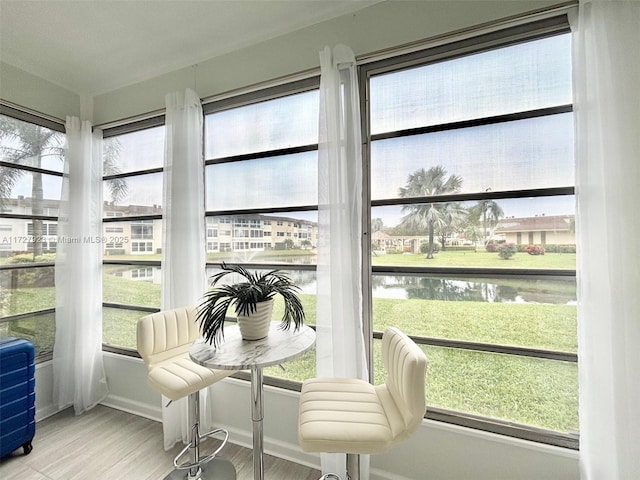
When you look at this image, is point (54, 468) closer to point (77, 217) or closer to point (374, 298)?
point (77, 217)

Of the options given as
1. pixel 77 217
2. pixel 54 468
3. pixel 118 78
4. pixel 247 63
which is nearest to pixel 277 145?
pixel 247 63

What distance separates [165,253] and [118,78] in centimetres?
165

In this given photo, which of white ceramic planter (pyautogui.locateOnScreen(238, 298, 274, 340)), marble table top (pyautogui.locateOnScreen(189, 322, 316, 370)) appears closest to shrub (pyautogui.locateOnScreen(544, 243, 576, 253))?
marble table top (pyautogui.locateOnScreen(189, 322, 316, 370))

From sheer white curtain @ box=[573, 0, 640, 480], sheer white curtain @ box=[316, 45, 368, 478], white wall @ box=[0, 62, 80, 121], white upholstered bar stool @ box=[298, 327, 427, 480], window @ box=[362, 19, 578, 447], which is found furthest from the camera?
white wall @ box=[0, 62, 80, 121]

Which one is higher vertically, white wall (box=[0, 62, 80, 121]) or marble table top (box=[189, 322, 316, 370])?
white wall (box=[0, 62, 80, 121])

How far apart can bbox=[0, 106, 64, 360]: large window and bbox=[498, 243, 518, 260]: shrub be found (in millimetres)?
3479

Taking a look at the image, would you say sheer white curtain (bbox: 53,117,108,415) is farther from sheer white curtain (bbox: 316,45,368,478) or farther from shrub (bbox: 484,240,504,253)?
shrub (bbox: 484,240,504,253)

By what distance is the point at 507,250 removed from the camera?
5.31 ft

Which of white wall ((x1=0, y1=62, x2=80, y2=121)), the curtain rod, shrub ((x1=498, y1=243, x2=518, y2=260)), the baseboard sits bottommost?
Answer: the baseboard

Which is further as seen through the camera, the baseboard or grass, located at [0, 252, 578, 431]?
the baseboard

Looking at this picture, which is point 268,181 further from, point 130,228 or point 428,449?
point 428,449

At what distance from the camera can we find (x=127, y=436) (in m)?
2.26

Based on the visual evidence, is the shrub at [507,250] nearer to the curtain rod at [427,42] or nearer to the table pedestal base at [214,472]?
the curtain rod at [427,42]

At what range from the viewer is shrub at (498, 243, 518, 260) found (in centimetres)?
161
